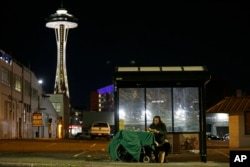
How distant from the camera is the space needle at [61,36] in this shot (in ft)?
468

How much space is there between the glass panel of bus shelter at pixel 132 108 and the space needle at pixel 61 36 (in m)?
112

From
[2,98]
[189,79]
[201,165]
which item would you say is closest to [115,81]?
[189,79]

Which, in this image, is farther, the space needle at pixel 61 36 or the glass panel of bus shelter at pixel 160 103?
the space needle at pixel 61 36

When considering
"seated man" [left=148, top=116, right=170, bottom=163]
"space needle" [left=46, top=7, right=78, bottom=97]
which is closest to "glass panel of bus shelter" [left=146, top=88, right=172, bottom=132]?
"seated man" [left=148, top=116, right=170, bottom=163]

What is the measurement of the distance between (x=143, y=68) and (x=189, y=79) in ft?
5.30

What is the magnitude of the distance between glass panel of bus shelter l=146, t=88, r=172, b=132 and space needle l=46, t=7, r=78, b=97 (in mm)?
112435

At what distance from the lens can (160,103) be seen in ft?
70.3

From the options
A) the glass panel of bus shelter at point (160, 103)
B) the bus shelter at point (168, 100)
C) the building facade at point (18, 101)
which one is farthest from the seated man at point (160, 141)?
the building facade at point (18, 101)

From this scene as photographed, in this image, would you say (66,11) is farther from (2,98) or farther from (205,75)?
(205,75)

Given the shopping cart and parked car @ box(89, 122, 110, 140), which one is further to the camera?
parked car @ box(89, 122, 110, 140)

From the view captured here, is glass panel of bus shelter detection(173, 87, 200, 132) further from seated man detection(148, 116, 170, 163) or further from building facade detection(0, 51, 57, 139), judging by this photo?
building facade detection(0, 51, 57, 139)

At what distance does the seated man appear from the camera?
19297 millimetres

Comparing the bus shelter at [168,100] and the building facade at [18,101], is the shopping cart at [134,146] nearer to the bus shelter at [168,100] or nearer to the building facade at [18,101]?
the bus shelter at [168,100]

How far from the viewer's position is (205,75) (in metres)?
19.5
